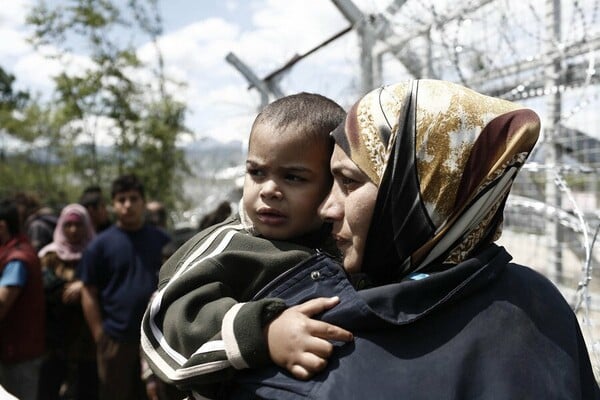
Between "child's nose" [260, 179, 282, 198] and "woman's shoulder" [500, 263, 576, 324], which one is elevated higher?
"child's nose" [260, 179, 282, 198]

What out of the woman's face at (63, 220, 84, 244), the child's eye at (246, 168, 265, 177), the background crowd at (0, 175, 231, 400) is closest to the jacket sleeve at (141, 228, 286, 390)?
the child's eye at (246, 168, 265, 177)

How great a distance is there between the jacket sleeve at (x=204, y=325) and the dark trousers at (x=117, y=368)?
3318 millimetres

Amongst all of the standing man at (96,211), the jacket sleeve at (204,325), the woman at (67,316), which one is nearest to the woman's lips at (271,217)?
the jacket sleeve at (204,325)

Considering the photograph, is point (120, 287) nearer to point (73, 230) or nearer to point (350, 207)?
point (73, 230)

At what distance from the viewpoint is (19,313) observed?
4.37m

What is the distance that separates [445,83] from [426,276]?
36 centimetres

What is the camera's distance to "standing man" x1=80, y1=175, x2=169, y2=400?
14.9 ft

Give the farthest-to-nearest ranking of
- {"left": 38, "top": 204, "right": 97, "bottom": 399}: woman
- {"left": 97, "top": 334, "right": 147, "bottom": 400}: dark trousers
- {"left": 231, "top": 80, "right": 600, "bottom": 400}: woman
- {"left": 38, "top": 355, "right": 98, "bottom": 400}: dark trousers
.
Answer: {"left": 38, "top": 355, "right": 98, "bottom": 400}: dark trousers, {"left": 38, "top": 204, "right": 97, "bottom": 399}: woman, {"left": 97, "top": 334, "right": 147, "bottom": 400}: dark trousers, {"left": 231, "top": 80, "right": 600, "bottom": 400}: woman

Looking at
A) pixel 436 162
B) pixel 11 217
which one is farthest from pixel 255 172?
pixel 11 217

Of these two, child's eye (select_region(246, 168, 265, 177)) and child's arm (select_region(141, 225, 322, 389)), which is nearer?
child's arm (select_region(141, 225, 322, 389))

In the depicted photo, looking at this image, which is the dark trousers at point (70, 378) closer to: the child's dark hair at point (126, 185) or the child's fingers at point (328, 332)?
the child's dark hair at point (126, 185)

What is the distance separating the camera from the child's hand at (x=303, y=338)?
→ 3.86 feet

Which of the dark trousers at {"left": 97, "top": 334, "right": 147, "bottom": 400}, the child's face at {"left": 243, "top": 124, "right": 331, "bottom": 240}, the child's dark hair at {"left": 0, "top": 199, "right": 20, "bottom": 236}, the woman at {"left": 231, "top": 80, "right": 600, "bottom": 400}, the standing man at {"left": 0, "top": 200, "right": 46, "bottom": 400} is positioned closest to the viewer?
the woman at {"left": 231, "top": 80, "right": 600, "bottom": 400}

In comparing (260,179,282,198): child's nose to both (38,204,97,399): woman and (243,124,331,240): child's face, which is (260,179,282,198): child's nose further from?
(38,204,97,399): woman
